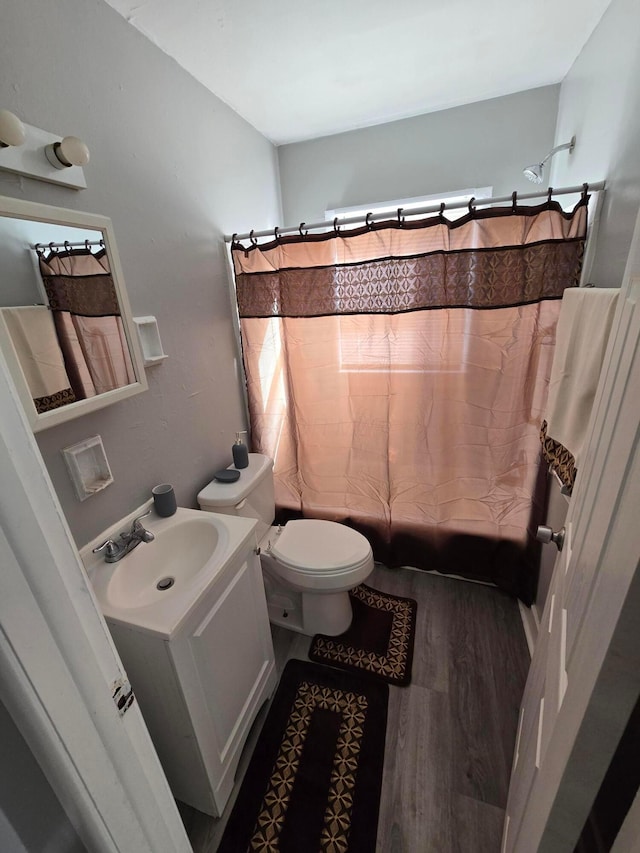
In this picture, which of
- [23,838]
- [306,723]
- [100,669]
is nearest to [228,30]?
[100,669]

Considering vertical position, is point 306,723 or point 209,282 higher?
point 209,282

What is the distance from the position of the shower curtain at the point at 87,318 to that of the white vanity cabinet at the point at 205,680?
0.70 m

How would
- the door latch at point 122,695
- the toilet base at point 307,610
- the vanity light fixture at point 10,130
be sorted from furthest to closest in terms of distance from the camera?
the toilet base at point 307,610
the vanity light fixture at point 10,130
the door latch at point 122,695

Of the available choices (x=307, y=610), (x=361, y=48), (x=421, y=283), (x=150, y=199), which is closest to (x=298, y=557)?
(x=307, y=610)

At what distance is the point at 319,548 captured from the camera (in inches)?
64.9

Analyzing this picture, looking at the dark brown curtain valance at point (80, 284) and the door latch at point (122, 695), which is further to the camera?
the dark brown curtain valance at point (80, 284)

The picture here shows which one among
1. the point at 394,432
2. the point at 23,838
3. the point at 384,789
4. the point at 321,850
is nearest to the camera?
the point at 23,838

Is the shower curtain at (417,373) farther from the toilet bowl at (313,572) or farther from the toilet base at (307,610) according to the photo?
the toilet base at (307,610)

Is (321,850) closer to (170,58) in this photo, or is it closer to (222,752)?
(222,752)

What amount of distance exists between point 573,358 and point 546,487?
775mm

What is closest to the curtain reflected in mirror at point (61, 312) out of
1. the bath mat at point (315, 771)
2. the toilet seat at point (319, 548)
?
the toilet seat at point (319, 548)

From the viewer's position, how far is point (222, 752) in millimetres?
1122

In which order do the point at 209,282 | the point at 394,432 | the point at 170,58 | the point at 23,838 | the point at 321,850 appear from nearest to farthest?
the point at 23,838 < the point at 321,850 < the point at 170,58 < the point at 209,282 < the point at 394,432

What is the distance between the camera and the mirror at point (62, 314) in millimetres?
899
